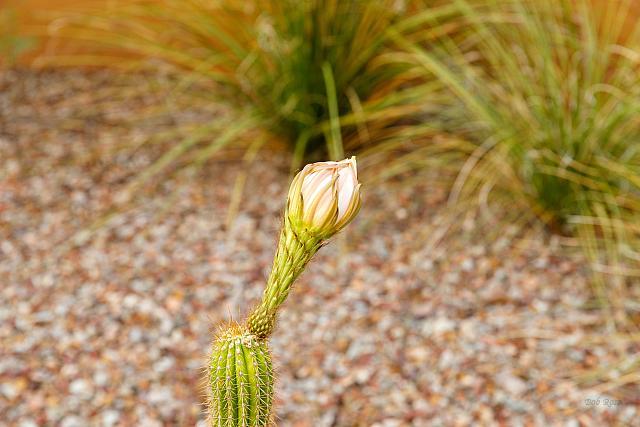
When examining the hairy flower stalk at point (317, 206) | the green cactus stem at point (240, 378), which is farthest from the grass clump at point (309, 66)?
the hairy flower stalk at point (317, 206)

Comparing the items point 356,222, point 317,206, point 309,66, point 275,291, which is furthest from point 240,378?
point 309,66

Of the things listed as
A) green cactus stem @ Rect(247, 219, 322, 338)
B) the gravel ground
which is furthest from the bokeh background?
green cactus stem @ Rect(247, 219, 322, 338)

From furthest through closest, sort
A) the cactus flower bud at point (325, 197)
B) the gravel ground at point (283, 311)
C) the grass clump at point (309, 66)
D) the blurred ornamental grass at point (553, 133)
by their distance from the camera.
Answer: the grass clump at point (309, 66), the blurred ornamental grass at point (553, 133), the gravel ground at point (283, 311), the cactus flower bud at point (325, 197)

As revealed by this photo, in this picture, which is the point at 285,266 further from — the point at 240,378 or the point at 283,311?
the point at 283,311

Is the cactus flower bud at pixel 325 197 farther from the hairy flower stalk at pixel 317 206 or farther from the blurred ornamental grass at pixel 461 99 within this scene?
the blurred ornamental grass at pixel 461 99

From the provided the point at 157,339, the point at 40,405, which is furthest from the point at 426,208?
the point at 40,405
